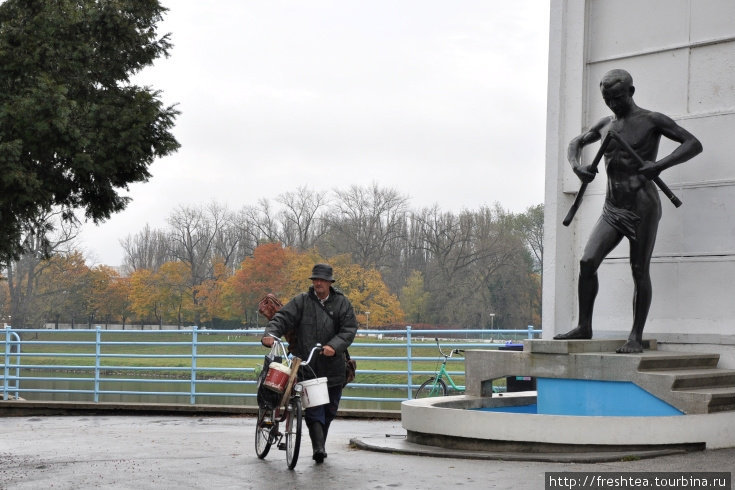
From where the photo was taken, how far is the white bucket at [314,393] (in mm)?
9977

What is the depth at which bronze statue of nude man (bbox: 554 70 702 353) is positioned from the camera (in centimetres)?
1066

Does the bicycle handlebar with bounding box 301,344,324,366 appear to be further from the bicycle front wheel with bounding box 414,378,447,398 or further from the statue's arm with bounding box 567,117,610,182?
the bicycle front wheel with bounding box 414,378,447,398

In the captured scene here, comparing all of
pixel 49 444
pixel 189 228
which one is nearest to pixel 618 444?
pixel 49 444

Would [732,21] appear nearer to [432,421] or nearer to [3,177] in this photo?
[432,421]

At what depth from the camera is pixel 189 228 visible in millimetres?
80938

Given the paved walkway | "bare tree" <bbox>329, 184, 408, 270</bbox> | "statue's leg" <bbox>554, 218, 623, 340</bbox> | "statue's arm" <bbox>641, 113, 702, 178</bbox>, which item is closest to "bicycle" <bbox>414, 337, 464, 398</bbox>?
the paved walkway

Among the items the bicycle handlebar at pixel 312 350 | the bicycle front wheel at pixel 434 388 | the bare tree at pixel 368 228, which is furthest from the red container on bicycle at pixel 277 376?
the bare tree at pixel 368 228

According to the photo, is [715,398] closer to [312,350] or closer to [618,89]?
[618,89]

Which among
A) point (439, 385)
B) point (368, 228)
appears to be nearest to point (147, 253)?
point (368, 228)

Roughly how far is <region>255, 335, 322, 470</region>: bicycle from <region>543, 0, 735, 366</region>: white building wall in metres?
3.78

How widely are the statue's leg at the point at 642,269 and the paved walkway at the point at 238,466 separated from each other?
5.58ft

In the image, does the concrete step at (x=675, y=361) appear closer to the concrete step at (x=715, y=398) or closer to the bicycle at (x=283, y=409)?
the concrete step at (x=715, y=398)

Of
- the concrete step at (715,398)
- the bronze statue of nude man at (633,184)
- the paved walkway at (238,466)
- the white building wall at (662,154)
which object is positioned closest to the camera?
the paved walkway at (238,466)

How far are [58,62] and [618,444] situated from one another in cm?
Answer: 1102
